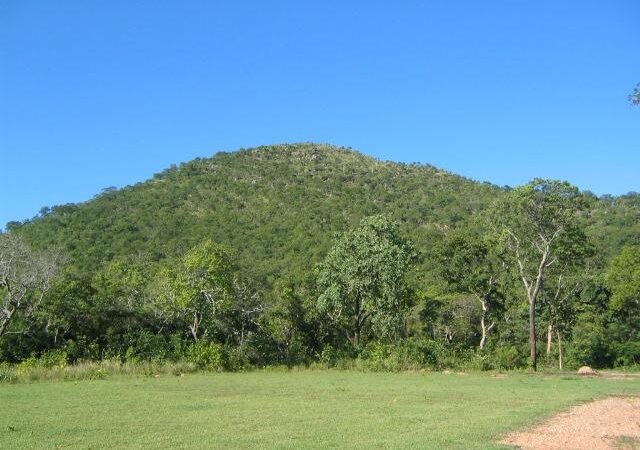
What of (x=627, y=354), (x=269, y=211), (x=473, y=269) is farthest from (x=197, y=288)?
(x=269, y=211)

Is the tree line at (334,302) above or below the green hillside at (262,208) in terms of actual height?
below

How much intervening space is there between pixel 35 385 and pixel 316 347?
18304 mm

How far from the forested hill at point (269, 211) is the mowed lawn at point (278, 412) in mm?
17320

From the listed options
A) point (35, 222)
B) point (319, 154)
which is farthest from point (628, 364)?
point (319, 154)

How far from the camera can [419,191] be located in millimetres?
77625

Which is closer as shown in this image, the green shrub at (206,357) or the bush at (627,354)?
the green shrub at (206,357)

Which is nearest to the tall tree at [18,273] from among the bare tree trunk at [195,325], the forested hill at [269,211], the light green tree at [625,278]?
the bare tree trunk at [195,325]

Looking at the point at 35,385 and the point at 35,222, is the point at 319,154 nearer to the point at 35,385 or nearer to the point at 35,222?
the point at 35,222

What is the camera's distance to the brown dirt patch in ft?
33.5

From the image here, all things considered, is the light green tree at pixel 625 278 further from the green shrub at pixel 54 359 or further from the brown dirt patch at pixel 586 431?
the green shrub at pixel 54 359

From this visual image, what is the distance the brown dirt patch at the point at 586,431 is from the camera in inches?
402

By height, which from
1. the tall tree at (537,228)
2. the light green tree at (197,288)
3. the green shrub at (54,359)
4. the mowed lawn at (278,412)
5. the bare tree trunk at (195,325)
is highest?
the tall tree at (537,228)

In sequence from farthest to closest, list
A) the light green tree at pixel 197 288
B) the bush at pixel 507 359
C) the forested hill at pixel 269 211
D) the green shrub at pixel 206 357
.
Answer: the forested hill at pixel 269 211 → the bush at pixel 507 359 → the light green tree at pixel 197 288 → the green shrub at pixel 206 357

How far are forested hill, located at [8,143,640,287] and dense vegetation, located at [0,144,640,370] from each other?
1.48 ft
